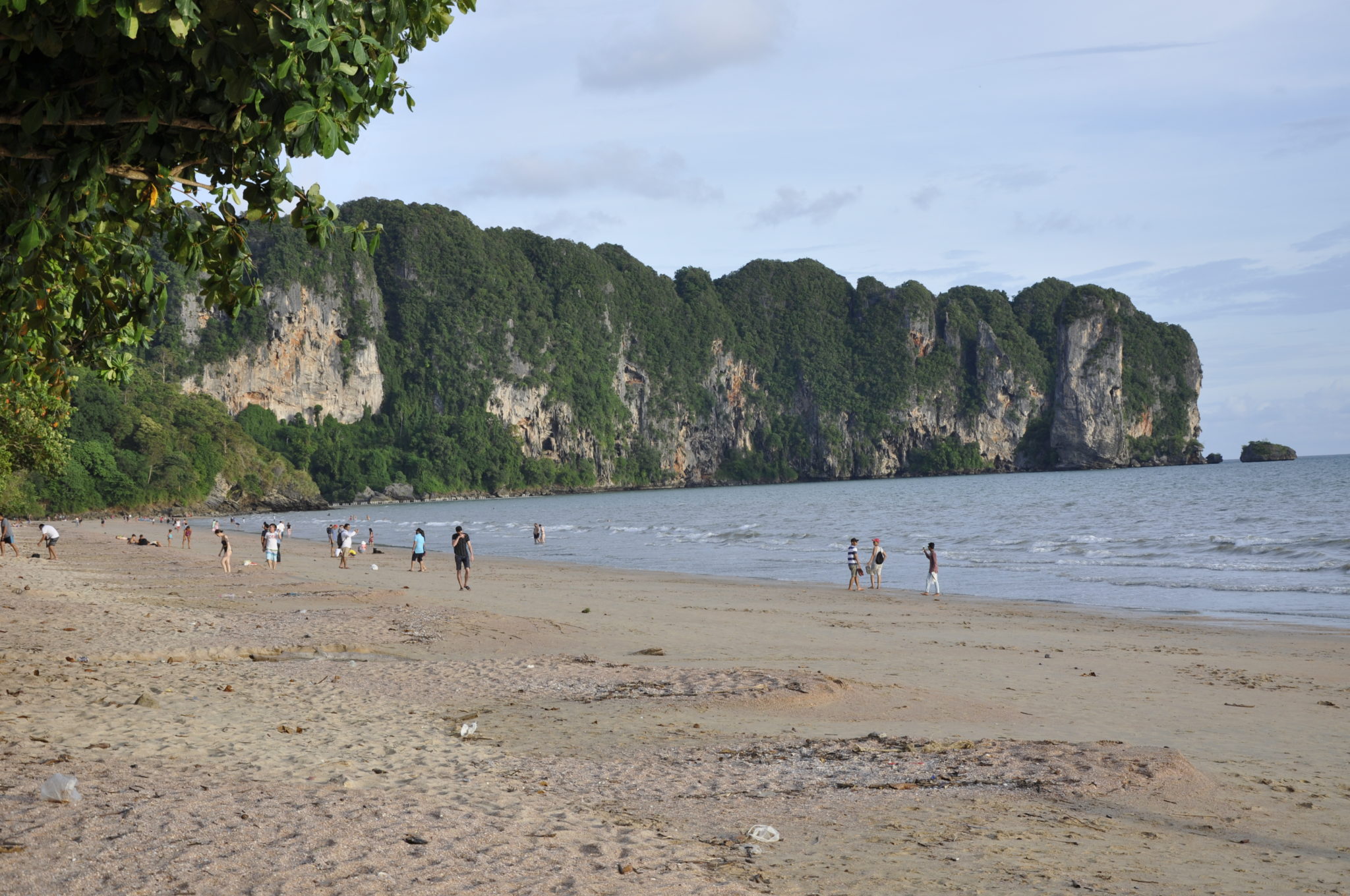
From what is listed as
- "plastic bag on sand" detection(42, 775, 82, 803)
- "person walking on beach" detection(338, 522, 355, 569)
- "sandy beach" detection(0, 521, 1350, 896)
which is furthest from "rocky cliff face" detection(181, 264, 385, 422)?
"plastic bag on sand" detection(42, 775, 82, 803)

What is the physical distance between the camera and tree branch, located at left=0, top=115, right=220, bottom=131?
447cm

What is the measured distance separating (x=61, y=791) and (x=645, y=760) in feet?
11.2

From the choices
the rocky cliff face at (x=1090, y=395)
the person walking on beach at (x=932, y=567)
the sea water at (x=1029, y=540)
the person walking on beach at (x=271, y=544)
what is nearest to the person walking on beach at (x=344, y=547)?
the person walking on beach at (x=271, y=544)

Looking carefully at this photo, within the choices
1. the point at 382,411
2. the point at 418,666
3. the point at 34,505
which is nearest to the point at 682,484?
the point at 382,411

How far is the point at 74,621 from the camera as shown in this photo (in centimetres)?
1326

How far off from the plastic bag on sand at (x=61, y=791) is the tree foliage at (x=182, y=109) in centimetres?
257

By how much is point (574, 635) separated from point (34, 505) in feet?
251

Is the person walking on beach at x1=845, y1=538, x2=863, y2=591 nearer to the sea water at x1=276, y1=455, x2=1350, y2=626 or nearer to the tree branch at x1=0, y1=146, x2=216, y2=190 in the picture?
the sea water at x1=276, y1=455, x2=1350, y2=626

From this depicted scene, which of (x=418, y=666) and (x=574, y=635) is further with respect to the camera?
(x=574, y=635)

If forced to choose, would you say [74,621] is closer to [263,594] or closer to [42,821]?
[263,594]

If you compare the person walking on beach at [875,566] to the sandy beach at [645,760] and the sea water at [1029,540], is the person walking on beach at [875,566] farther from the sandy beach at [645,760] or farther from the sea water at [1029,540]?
the sandy beach at [645,760]

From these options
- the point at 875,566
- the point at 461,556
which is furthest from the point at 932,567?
the point at 461,556

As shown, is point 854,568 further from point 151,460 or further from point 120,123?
point 151,460

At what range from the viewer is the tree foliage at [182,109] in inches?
154
